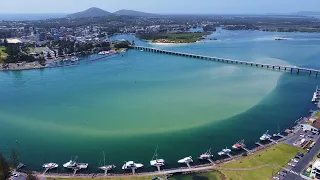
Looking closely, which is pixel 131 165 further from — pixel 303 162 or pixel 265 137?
pixel 303 162

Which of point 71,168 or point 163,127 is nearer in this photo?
point 71,168

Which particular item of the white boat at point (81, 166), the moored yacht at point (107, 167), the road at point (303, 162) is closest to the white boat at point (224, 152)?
the road at point (303, 162)

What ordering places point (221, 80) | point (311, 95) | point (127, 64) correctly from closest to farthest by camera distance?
point (311, 95)
point (221, 80)
point (127, 64)

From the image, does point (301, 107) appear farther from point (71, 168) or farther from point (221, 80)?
point (71, 168)

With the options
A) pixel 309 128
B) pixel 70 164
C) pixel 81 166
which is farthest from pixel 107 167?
pixel 309 128

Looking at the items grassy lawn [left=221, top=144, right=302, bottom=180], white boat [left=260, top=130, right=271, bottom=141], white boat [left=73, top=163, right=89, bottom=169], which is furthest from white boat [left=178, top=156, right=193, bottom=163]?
white boat [left=260, top=130, right=271, bottom=141]

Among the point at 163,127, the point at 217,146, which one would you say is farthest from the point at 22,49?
the point at 217,146

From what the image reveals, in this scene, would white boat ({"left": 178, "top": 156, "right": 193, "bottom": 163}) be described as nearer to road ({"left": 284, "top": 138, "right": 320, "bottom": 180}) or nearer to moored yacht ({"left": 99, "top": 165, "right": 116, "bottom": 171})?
moored yacht ({"left": 99, "top": 165, "right": 116, "bottom": 171})
